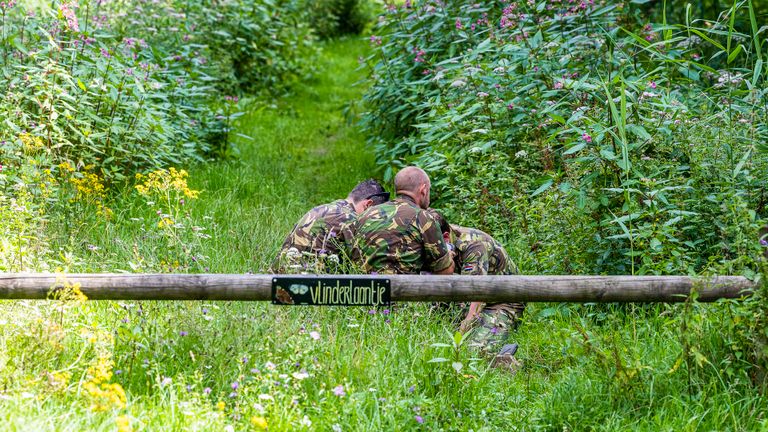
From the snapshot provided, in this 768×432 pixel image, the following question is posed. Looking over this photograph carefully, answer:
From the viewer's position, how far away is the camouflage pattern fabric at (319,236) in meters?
6.46

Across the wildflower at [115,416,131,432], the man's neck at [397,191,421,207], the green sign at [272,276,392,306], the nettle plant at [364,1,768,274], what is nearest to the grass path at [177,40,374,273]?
the nettle plant at [364,1,768,274]

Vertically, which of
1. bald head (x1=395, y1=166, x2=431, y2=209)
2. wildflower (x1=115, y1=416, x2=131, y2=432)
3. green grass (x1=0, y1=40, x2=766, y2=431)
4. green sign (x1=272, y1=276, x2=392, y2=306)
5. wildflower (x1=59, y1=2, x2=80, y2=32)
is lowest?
green grass (x1=0, y1=40, x2=766, y2=431)

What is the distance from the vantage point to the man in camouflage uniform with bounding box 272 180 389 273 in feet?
20.9

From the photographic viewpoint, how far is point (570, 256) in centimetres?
650

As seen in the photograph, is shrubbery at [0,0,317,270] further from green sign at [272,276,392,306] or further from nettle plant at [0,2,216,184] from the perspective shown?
green sign at [272,276,392,306]

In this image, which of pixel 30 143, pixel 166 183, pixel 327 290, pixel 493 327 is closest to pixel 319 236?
pixel 166 183

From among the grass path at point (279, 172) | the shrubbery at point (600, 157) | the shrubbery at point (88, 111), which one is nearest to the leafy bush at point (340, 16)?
the grass path at point (279, 172)

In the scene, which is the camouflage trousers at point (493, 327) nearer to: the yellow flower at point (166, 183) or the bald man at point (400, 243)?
the bald man at point (400, 243)

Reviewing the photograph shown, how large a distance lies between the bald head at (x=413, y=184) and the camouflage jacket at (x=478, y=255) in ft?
1.43

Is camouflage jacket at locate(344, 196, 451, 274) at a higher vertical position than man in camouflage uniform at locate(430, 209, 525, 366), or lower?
higher

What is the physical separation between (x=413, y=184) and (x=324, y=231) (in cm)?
77

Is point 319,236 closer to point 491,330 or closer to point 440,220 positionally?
point 440,220

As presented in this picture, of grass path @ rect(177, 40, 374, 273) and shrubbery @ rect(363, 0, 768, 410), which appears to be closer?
shrubbery @ rect(363, 0, 768, 410)

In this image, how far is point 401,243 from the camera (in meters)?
6.38
